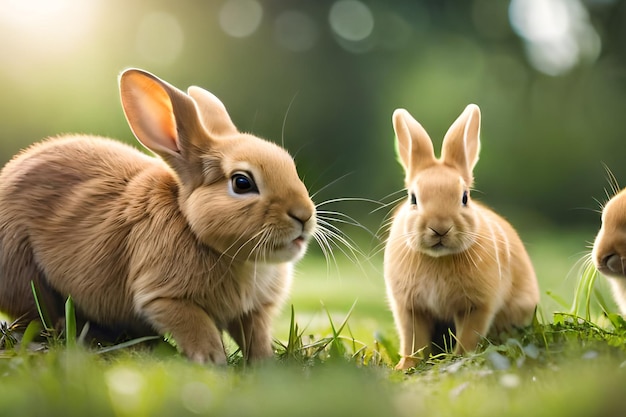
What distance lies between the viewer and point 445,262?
2594 mm

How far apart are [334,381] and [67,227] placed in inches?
49.4

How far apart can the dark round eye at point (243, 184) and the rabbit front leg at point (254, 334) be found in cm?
44

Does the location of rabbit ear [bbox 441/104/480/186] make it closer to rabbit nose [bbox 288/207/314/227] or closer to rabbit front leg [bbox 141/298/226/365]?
rabbit nose [bbox 288/207/314/227]

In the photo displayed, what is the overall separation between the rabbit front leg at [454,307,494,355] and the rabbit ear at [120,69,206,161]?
1.10 m

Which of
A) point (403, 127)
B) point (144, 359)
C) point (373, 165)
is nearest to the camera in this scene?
point (144, 359)

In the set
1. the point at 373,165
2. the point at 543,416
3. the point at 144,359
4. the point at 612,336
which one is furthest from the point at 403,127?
the point at 373,165

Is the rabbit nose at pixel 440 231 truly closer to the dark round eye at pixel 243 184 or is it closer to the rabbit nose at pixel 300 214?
the rabbit nose at pixel 300 214

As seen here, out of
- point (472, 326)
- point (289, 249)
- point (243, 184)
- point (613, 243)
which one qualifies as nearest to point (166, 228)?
point (243, 184)

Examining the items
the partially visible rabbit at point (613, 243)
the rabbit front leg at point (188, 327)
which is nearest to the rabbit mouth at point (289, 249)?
the rabbit front leg at point (188, 327)

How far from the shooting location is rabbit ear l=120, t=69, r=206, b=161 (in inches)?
89.4

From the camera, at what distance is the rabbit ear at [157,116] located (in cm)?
227

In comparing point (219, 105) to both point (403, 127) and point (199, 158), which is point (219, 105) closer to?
point (199, 158)

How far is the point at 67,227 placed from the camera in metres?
2.44

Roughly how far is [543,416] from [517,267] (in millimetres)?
1478
